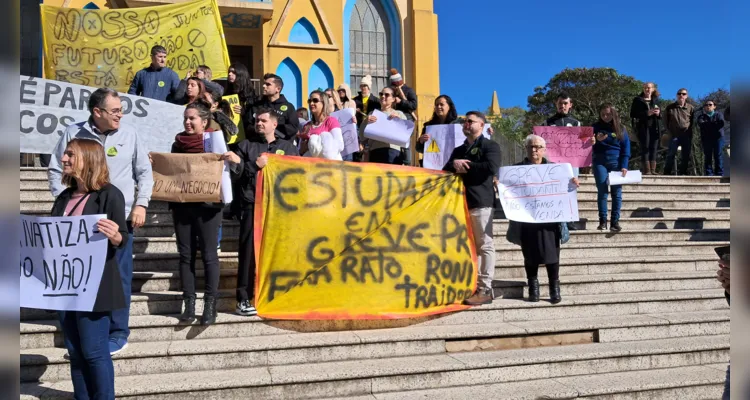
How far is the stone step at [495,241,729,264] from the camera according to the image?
26.1 feet

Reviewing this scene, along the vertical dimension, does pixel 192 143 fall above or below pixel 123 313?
above

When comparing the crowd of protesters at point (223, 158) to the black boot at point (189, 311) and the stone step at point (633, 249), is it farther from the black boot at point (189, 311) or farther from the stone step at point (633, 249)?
the stone step at point (633, 249)

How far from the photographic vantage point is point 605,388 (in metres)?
4.90

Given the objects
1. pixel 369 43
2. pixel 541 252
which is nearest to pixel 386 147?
pixel 541 252

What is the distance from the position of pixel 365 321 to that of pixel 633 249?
4502 millimetres

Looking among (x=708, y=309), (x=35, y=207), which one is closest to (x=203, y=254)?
(x=35, y=207)

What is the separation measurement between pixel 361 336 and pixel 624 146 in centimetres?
546

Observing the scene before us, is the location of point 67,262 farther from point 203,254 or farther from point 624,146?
point 624,146

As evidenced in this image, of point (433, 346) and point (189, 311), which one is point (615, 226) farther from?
point (189, 311)

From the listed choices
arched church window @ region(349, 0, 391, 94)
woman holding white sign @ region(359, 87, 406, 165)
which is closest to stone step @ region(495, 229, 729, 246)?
woman holding white sign @ region(359, 87, 406, 165)

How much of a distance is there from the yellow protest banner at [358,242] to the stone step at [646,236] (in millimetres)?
1883

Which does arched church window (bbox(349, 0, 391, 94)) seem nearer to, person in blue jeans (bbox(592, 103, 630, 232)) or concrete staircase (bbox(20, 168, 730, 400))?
person in blue jeans (bbox(592, 103, 630, 232))

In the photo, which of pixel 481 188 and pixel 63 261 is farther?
pixel 481 188

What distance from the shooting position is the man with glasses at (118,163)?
4570 millimetres
